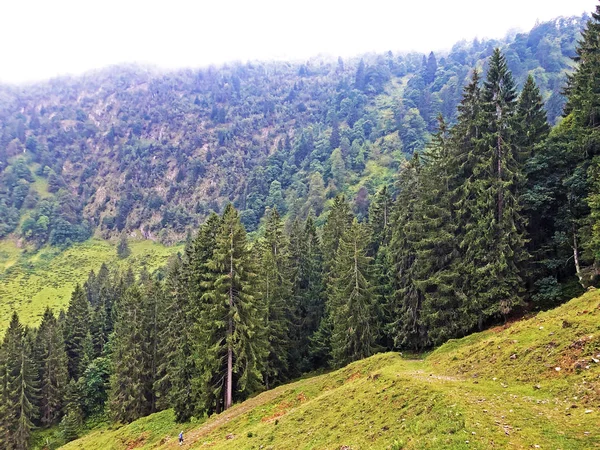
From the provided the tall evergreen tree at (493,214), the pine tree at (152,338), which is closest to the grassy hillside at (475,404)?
the tall evergreen tree at (493,214)

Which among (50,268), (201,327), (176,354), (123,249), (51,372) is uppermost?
(201,327)

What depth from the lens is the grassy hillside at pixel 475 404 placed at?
12408mm

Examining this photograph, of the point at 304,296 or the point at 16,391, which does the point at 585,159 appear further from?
the point at 16,391

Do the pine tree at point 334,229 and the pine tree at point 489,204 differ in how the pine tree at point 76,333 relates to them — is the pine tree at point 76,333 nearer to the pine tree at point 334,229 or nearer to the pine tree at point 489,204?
the pine tree at point 334,229

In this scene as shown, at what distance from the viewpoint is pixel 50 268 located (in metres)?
160

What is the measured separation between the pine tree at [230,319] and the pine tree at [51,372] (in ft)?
145

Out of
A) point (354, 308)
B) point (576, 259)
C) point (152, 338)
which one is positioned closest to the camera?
point (576, 259)

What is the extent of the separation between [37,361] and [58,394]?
6823mm

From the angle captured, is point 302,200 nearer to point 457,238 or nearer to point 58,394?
point 58,394

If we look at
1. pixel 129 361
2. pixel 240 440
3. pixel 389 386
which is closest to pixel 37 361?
pixel 129 361

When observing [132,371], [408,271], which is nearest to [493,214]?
[408,271]

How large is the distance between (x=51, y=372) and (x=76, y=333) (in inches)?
343

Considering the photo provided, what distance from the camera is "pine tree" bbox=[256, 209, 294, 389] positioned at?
45719 millimetres

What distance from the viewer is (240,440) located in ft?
73.8
